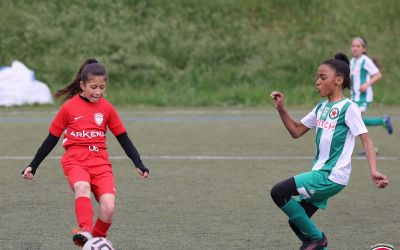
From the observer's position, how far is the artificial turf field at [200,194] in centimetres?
726

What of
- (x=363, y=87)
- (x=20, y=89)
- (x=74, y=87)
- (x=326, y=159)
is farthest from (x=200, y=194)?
(x=20, y=89)

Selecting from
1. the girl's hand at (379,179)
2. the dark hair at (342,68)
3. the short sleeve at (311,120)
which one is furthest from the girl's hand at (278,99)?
the girl's hand at (379,179)

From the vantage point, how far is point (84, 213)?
6383 mm

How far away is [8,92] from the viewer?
18.3 metres

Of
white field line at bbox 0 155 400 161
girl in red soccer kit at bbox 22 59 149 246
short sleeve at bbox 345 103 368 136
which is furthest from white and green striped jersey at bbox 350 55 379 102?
girl in red soccer kit at bbox 22 59 149 246

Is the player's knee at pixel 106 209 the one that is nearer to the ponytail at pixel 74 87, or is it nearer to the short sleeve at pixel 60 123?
the short sleeve at pixel 60 123

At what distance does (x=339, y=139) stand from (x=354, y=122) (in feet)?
0.53

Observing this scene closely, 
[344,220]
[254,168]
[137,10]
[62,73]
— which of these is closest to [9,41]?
[62,73]

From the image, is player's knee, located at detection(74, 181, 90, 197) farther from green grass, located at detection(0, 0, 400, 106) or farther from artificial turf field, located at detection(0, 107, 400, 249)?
green grass, located at detection(0, 0, 400, 106)

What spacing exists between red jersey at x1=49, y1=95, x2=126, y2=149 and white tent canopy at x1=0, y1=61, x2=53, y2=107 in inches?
469

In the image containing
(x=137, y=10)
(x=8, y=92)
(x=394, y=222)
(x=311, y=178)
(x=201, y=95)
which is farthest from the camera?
(x=137, y=10)

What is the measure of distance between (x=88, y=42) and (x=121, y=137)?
51.5ft

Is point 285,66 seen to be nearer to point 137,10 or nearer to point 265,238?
point 137,10

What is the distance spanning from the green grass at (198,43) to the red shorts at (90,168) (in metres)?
12.7
